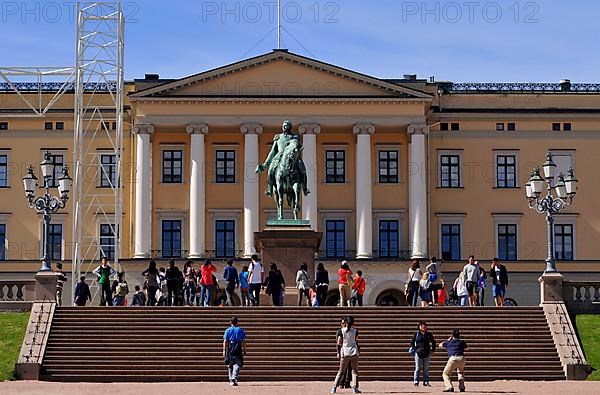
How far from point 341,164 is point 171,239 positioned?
989cm

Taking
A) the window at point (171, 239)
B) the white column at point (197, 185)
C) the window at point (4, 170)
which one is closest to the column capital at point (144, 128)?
the white column at point (197, 185)

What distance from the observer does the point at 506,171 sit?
80.7 metres

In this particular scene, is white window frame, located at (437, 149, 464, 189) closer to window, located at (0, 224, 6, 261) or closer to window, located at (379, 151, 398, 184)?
window, located at (379, 151, 398, 184)

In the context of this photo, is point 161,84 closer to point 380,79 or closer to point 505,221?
point 380,79

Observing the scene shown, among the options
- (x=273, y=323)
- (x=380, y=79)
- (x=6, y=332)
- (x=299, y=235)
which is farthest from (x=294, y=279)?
(x=380, y=79)

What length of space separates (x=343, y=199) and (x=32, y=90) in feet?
57.8

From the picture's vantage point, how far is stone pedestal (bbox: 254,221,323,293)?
47.8 metres

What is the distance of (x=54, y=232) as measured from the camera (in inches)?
3162

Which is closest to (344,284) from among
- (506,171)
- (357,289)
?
(357,289)

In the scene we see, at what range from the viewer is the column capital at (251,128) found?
78.0 meters

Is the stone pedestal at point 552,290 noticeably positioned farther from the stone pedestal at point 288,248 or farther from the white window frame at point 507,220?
the white window frame at point 507,220

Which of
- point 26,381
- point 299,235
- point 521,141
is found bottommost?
point 26,381

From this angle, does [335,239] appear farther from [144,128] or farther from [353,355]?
[353,355]

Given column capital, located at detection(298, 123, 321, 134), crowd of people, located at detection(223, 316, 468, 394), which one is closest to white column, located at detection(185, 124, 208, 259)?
column capital, located at detection(298, 123, 321, 134)
